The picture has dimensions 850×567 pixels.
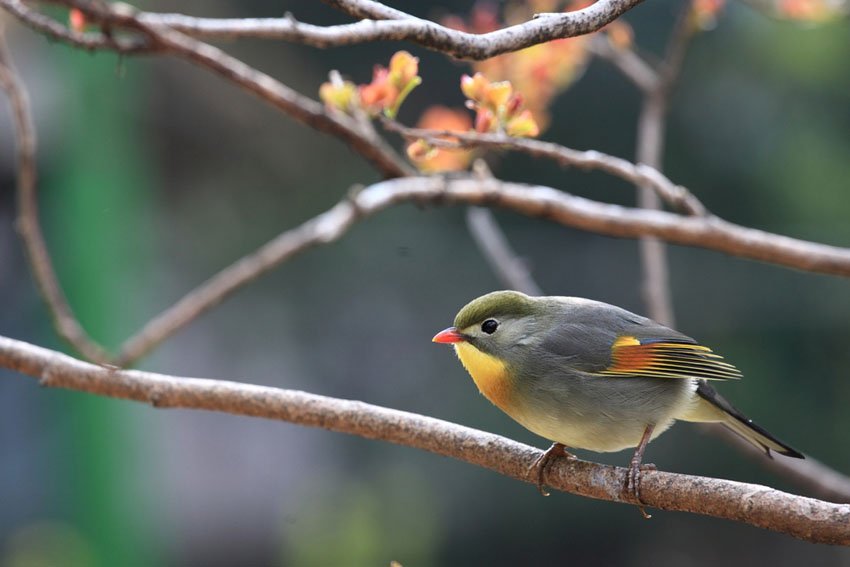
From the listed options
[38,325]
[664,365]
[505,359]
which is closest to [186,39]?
[505,359]

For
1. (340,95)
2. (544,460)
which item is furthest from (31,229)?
(544,460)

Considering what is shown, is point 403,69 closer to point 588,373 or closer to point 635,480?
point 588,373

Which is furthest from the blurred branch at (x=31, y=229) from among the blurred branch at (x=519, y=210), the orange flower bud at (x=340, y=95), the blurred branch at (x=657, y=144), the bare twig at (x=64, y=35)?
the blurred branch at (x=657, y=144)

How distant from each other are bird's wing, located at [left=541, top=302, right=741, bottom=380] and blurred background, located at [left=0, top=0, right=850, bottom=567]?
1.85 m

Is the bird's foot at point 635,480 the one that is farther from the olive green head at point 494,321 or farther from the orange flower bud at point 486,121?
the orange flower bud at point 486,121

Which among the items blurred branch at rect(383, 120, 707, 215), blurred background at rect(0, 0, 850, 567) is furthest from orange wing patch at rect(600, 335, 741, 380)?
blurred background at rect(0, 0, 850, 567)

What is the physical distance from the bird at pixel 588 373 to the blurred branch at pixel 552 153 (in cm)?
25

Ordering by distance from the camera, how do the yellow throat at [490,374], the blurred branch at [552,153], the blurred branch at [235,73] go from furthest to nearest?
1. the blurred branch at [235,73]
2. the yellow throat at [490,374]
3. the blurred branch at [552,153]

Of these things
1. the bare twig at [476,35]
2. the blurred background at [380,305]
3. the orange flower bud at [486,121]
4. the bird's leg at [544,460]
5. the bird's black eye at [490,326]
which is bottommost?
the blurred background at [380,305]

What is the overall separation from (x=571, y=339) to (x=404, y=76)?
54cm

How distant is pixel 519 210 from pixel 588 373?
58cm

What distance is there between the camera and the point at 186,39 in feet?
6.81

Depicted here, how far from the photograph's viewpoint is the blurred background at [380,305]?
11.6 ft

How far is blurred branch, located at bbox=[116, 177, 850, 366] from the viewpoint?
6.49 ft
